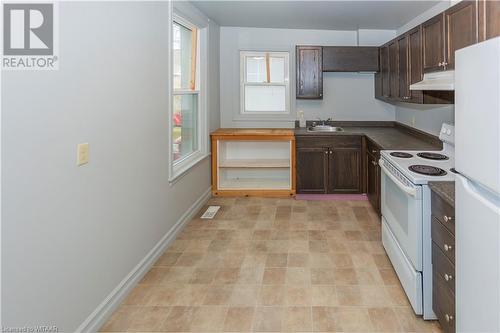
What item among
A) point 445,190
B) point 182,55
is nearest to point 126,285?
point 445,190

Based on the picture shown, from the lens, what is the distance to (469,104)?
5.04 ft

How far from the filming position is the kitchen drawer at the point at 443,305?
76.0 inches

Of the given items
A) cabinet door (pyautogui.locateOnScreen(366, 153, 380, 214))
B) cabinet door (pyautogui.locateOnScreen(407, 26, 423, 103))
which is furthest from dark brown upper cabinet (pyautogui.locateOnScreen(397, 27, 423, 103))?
cabinet door (pyautogui.locateOnScreen(366, 153, 380, 214))

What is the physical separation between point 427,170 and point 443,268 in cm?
74

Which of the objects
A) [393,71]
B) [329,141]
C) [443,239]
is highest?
[393,71]

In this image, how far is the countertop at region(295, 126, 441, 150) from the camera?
13.1 ft

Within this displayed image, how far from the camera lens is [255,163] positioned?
574cm

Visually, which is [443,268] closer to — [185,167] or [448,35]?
[448,35]

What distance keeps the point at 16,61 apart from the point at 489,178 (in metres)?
1.93

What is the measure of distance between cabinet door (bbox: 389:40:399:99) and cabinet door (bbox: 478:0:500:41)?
7.29 ft

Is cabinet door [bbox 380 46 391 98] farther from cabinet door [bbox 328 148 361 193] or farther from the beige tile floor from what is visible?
the beige tile floor

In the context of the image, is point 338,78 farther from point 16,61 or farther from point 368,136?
point 16,61

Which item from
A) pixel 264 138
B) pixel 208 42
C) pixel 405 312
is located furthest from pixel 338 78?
pixel 405 312

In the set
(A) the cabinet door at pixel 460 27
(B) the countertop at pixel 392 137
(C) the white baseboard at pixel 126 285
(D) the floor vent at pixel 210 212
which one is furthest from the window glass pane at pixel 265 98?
(A) the cabinet door at pixel 460 27
